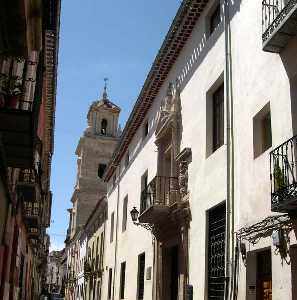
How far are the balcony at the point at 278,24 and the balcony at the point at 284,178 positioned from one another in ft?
5.25

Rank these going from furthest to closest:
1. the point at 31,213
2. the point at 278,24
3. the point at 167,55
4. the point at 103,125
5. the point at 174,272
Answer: the point at 103,125 → the point at 31,213 → the point at 167,55 → the point at 174,272 → the point at 278,24

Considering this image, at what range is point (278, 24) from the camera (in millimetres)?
7504

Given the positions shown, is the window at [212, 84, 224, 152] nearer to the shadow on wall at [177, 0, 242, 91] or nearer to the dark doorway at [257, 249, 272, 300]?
the shadow on wall at [177, 0, 242, 91]

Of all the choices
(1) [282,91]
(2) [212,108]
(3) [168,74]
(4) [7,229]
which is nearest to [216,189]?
(2) [212,108]

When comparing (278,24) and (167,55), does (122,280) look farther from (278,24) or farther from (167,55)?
(278,24)

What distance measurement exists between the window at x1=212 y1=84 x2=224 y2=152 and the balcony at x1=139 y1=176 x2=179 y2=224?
2.28m

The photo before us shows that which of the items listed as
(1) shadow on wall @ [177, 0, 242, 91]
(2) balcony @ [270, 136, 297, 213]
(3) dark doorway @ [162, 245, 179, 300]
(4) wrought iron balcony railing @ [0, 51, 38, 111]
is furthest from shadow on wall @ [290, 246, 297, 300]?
(3) dark doorway @ [162, 245, 179, 300]

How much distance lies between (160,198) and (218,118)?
3.38 meters

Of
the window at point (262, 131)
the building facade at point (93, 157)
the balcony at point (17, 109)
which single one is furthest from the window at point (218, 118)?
the building facade at point (93, 157)

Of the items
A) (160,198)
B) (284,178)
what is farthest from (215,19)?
(284,178)

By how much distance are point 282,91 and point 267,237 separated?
2.26m

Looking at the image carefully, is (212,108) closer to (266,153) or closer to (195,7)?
(195,7)

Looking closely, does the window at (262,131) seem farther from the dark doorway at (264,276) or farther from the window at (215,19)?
the window at (215,19)

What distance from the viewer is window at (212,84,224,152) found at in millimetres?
10977
